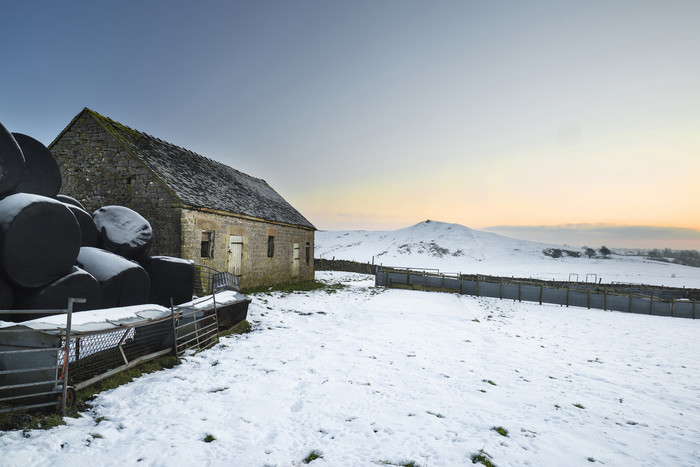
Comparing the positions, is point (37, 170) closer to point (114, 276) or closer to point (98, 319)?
point (114, 276)

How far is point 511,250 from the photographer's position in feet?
227

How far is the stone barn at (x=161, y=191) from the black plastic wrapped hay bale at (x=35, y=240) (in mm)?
4959

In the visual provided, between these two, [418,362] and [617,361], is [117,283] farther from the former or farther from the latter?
[617,361]

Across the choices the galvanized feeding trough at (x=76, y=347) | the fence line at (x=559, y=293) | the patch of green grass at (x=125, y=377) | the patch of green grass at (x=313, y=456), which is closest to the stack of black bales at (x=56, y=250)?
the galvanized feeding trough at (x=76, y=347)

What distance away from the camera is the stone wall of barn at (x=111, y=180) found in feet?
36.4

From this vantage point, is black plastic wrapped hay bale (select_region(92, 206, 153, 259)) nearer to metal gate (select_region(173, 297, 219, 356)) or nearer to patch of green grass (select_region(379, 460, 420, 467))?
metal gate (select_region(173, 297, 219, 356))

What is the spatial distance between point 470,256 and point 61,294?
6430 centimetres

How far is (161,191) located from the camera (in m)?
11.2

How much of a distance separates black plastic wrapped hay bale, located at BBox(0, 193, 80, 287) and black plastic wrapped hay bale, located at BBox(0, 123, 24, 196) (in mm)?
224

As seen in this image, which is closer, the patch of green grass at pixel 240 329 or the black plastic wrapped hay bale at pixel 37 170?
the black plastic wrapped hay bale at pixel 37 170

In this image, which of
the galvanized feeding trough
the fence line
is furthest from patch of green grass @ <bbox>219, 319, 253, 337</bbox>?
the fence line

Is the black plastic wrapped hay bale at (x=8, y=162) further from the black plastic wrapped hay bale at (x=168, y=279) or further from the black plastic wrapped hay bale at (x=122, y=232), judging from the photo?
the black plastic wrapped hay bale at (x=168, y=279)

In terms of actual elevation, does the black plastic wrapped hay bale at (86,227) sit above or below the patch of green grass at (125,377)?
above

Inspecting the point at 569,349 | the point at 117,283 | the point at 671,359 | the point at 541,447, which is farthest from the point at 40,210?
the point at 671,359
